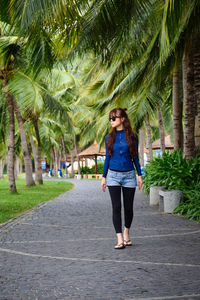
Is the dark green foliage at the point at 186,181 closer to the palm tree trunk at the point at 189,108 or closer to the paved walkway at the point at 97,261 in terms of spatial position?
the palm tree trunk at the point at 189,108

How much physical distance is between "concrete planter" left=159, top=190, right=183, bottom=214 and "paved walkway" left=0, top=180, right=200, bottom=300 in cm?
105

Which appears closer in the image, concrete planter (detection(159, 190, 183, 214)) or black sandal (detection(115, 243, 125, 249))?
black sandal (detection(115, 243, 125, 249))

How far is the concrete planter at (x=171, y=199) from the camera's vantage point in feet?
31.7

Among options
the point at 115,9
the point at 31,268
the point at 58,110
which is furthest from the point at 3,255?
the point at 58,110

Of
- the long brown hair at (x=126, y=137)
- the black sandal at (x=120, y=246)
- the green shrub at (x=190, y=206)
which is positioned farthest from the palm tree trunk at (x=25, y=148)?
the black sandal at (x=120, y=246)

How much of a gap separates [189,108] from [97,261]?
691cm

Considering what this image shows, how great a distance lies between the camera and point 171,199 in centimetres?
976

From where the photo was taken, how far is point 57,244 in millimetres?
→ 6320

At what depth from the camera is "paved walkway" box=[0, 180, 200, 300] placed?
3910 millimetres

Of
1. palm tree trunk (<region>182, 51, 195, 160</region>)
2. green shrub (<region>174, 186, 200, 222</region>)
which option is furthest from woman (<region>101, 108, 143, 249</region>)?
palm tree trunk (<region>182, 51, 195, 160</region>)

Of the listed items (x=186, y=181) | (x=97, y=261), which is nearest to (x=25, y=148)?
(x=186, y=181)

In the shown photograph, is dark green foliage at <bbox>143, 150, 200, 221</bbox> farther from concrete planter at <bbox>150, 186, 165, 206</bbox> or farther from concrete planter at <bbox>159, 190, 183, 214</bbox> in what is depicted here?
concrete planter at <bbox>150, 186, 165, 206</bbox>

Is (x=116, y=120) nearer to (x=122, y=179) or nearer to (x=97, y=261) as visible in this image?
(x=122, y=179)

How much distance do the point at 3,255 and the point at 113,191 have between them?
5.30 ft
